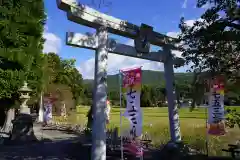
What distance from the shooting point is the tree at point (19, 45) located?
2050 centimetres

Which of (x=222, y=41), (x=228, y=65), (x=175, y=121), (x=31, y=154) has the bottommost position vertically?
(x=31, y=154)

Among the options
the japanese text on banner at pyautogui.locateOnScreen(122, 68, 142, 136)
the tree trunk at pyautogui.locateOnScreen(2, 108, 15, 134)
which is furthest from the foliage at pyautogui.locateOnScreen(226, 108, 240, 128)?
the tree trunk at pyautogui.locateOnScreen(2, 108, 15, 134)

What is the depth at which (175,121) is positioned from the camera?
38.8ft

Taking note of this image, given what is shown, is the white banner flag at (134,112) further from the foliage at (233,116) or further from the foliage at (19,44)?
the foliage at (19,44)

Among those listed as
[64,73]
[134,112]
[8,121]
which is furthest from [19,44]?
[64,73]

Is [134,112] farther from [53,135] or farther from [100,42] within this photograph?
[53,135]

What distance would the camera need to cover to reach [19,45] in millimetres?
21156

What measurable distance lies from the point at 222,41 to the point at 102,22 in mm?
3278

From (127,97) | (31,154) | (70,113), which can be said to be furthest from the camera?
(70,113)

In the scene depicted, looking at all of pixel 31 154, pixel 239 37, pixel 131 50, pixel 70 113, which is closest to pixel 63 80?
pixel 70 113

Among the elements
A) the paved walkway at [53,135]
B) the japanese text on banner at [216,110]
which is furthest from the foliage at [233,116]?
the paved walkway at [53,135]

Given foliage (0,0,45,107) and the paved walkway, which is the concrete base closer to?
the paved walkway

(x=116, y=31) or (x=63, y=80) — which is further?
(x=63, y=80)

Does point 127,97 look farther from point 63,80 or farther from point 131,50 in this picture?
point 63,80
